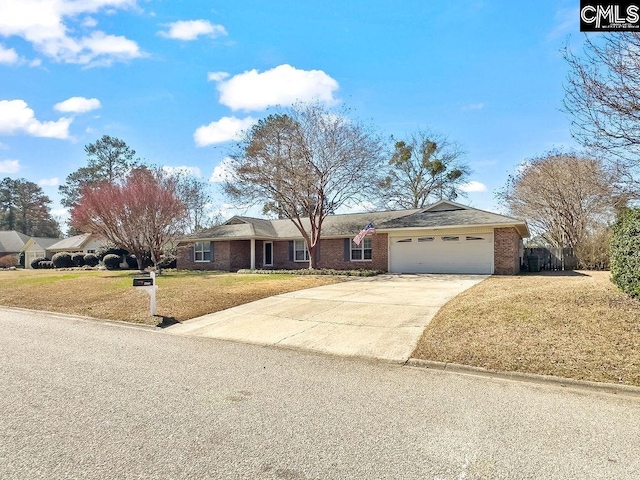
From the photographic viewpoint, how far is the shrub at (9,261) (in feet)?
150

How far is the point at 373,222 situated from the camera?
24.5 meters

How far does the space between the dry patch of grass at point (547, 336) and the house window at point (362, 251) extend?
1442 centimetres

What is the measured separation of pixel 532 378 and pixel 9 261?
187 ft

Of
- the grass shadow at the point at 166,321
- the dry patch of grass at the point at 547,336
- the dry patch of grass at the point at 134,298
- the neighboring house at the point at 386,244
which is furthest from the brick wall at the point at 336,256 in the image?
the grass shadow at the point at 166,321

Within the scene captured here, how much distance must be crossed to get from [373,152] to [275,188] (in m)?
5.92

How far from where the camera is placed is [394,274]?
2058 cm

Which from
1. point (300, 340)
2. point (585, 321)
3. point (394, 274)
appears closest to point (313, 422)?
point (300, 340)

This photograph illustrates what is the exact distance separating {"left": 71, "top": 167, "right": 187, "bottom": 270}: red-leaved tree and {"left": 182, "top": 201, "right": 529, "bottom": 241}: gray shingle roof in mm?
2550

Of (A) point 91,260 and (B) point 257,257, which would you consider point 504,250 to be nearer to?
(B) point 257,257

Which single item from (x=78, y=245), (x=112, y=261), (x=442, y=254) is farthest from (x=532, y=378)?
(x=78, y=245)

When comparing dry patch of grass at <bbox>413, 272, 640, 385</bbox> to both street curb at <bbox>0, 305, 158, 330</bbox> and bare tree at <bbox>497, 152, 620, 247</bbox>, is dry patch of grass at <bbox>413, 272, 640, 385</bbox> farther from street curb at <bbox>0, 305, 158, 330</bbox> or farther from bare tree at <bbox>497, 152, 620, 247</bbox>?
bare tree at <bbox>497, 152, 620, 247</bbox>

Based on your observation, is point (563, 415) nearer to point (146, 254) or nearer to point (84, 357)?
point (84, 357)

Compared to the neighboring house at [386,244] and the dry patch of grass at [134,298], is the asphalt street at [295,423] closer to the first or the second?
the dry patch of grass at [134,298]

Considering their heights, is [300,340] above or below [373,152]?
below
